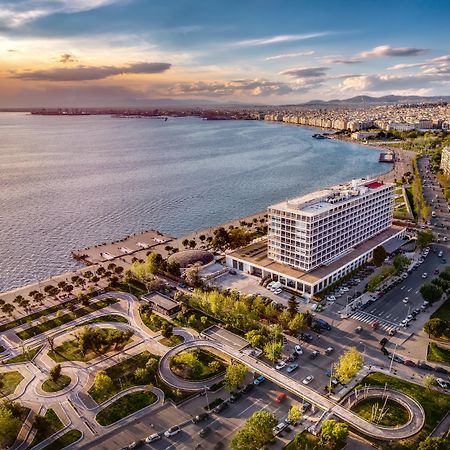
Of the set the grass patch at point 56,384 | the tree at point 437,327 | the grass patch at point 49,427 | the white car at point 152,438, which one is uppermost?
the tree at point 437,327

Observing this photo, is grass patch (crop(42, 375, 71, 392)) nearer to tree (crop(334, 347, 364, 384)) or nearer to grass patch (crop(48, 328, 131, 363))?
grass patch (crop(48, 328, 131, 363))

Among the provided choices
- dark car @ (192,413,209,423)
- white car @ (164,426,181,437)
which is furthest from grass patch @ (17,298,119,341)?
dark car @ (192,413,209,423)

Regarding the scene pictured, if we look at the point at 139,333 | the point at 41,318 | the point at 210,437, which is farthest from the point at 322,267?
the point at 41,318

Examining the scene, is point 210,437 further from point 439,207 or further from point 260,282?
point 439,207

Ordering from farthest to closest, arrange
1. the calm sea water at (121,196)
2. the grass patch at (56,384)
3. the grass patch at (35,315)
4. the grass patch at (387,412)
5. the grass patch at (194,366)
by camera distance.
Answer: the calm sea water at (121,196)
the grass patch at (35,315)
the grass patch at (194,366)
the grass patch at (56,384)
the grass patch at (387,412)

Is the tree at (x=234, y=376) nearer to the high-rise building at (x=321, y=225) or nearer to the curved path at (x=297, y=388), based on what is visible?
the curved path at (x=297, y=388)

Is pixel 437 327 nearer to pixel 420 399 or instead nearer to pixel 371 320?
pixel 371 320

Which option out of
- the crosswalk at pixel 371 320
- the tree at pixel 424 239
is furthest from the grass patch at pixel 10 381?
the tree at pixel 424 239
